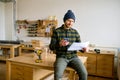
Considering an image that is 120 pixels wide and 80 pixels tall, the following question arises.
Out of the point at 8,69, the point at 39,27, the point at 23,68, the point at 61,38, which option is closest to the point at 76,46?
the point at 61,38

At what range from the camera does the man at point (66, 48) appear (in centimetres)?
234

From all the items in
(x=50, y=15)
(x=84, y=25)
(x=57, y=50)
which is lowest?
(x=57, y=50)

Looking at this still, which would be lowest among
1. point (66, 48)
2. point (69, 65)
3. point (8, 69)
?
point (8, 69)

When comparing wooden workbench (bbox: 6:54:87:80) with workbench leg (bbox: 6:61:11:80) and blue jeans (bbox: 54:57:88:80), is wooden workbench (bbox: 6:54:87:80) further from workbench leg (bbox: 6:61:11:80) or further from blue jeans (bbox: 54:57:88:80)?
blue jeans (bbox: 54:57:88:80)

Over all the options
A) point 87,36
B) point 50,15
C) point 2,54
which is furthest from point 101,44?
point 2,54

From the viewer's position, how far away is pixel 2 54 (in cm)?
532

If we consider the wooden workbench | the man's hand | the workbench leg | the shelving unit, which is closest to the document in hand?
the man's hand

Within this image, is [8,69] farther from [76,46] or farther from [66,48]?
[76,46]

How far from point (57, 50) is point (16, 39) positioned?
3244 millimetres

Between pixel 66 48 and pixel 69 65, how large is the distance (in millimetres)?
274

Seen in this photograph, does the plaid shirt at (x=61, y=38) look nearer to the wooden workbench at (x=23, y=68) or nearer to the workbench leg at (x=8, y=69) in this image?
the wooden workbench at (x=23, y=68)

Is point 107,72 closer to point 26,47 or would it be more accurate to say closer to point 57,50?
point 57,50

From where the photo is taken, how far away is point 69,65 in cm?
251

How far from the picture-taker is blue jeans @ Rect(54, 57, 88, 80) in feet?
7.47
